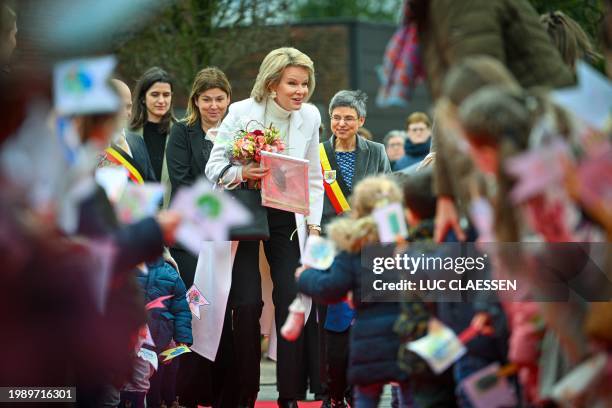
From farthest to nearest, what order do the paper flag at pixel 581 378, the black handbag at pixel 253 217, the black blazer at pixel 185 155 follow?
the black blazer at pixel 185 155 → the black handbag at pixel 253 217 → the paper flag at pixel 581 378

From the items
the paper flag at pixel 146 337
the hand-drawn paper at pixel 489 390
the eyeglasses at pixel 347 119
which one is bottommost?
the paper flag at pixel 146 337

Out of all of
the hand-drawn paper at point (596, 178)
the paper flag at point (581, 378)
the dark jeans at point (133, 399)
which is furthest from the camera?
the dark jeans at point (133, 399)

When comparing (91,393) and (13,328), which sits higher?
(13,328)

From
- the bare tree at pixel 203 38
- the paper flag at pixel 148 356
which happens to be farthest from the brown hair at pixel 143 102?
the bare tree at pixel 203 38

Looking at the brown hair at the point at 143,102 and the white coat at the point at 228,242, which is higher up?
the brown hair at the point at 143,102

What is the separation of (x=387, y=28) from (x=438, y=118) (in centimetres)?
2405

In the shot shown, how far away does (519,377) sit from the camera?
4.99 m

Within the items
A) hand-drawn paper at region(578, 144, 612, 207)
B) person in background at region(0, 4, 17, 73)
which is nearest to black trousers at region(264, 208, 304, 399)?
person in background at region(0, 4, 17, 73)

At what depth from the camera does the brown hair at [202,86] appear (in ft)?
29.3

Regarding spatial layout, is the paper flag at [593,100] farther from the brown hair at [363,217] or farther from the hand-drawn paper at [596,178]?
the brown hair at [363,217]

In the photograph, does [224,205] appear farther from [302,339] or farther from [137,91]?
[137,91]

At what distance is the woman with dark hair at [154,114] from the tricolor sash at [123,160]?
2115 millimetres

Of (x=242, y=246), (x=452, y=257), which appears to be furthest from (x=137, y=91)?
(x=452, y=257)

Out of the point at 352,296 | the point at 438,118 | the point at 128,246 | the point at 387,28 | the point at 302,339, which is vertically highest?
the point at 387,28
